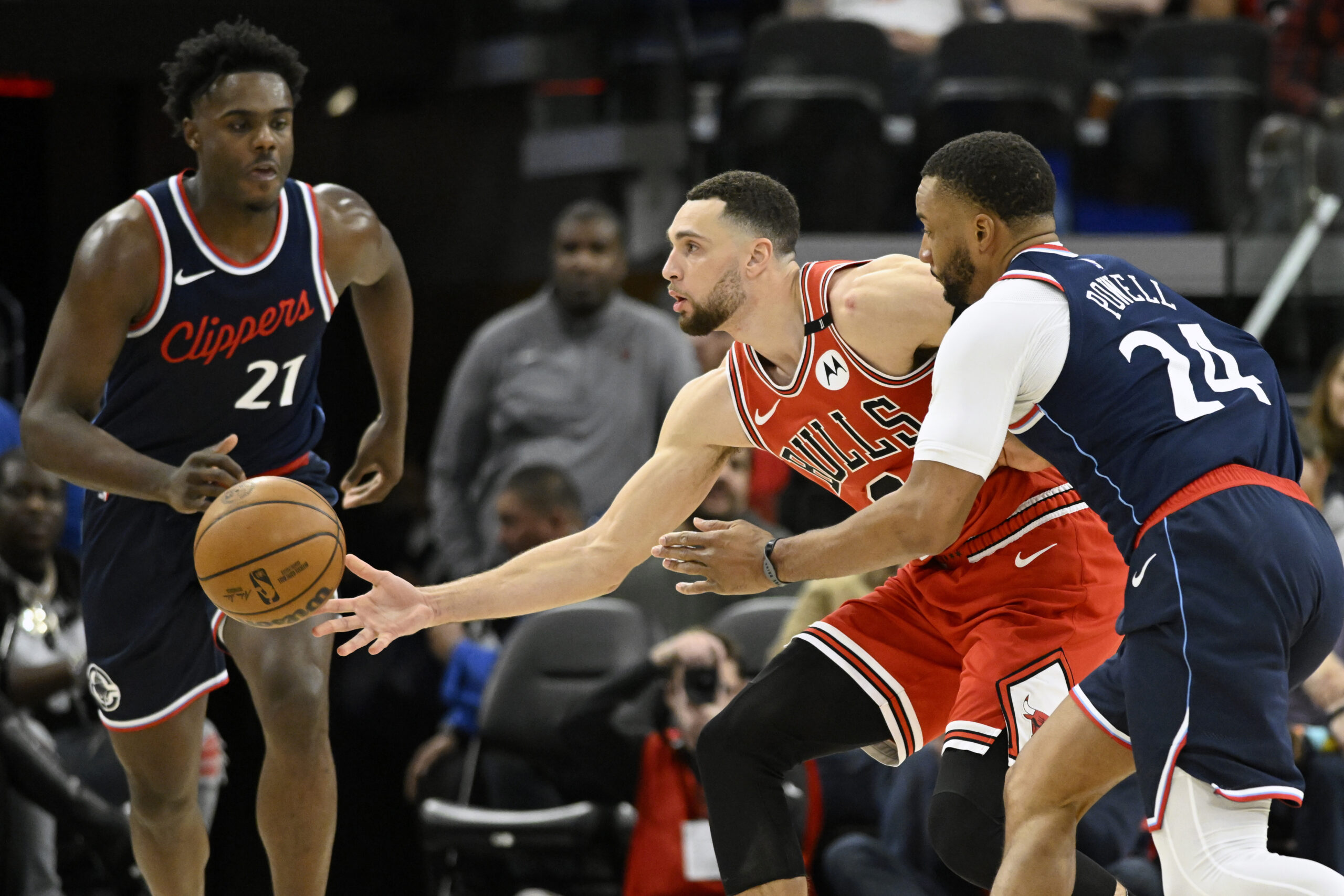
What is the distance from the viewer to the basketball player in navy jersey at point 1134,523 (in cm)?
298

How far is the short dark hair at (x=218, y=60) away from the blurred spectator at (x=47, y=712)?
8.00 ft

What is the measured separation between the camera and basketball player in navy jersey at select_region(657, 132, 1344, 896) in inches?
117

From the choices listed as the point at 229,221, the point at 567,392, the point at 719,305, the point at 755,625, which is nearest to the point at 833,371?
the point at 719,305

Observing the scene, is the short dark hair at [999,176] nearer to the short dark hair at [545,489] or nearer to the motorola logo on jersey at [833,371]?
the motorola logo on jersey at [833,371]

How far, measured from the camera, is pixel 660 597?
636cm

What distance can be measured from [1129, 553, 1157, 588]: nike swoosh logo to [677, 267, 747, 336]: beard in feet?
3.88

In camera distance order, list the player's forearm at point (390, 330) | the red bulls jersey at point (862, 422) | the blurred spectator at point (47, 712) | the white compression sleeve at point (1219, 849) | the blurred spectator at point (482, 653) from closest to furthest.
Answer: the white compression sleeve at point (1219, 849)
the red bulls jersey at point (862, 422)
the player's forearm at point (390, 330)
the blurred spectator at point (47, 712)
the blurred spectator at point (482, 653)

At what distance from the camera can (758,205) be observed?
392 centimetres

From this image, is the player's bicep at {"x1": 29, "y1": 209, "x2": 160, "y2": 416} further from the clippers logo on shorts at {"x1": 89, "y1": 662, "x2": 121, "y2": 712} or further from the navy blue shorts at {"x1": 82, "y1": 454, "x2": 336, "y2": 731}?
the clippers logo on shorts at {"x1": 89, "y1": 662, "x2": 121, "y2": 712}

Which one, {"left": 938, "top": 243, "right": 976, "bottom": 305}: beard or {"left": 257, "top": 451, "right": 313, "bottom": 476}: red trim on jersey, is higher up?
{"left": 938, "top": 243, "right": 976, "bottom": 305}: beard

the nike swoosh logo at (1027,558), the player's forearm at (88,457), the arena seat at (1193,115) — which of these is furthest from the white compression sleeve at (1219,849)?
the arena seat at (1193,115)

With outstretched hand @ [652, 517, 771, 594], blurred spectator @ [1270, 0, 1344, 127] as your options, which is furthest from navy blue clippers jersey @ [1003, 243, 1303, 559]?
blurred spectator @ [1270, 0, 1344, 127]

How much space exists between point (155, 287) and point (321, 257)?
1.41 ft

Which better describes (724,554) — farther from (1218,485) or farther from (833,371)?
(1218,485)
